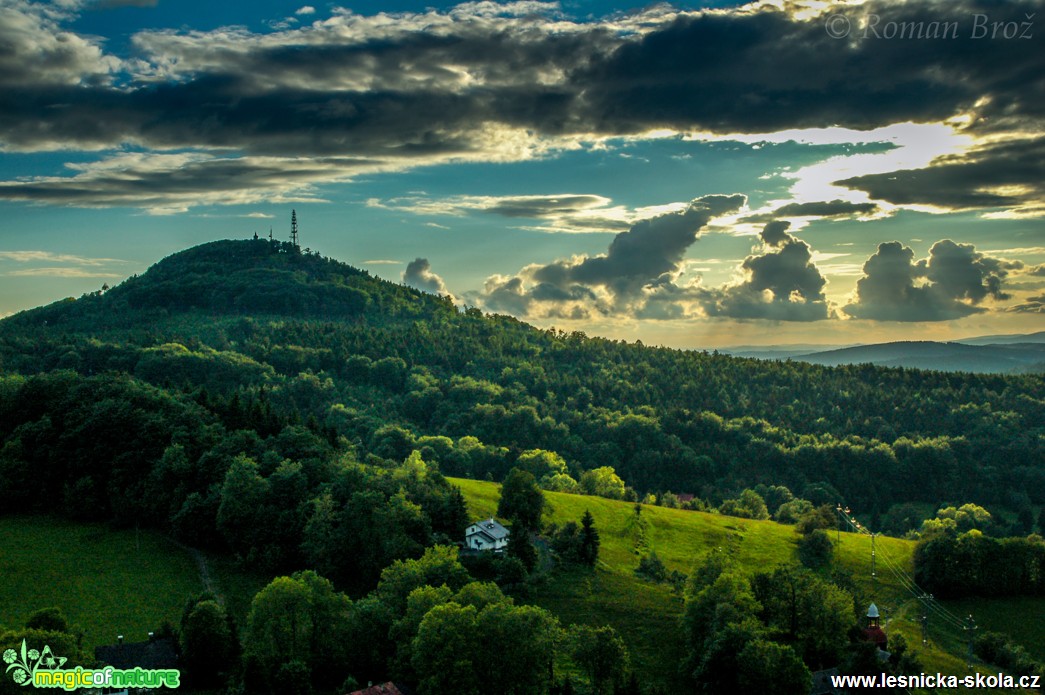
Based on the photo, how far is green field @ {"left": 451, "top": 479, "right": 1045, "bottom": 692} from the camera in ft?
263

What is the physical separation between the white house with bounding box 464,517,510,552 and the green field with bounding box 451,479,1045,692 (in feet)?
24.5

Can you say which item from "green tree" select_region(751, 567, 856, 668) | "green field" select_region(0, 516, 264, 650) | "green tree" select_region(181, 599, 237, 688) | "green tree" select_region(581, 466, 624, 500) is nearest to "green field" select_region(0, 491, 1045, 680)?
"green field" select_region(0, 516, 264, 650)

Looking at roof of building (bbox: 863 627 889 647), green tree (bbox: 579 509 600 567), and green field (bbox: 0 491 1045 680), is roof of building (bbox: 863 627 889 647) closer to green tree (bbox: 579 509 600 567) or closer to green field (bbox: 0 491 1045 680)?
green field (bbox: 0 491 1045 680)

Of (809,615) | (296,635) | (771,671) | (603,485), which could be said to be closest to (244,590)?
(296,635)

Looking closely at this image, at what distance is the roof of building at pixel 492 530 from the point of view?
93.8m

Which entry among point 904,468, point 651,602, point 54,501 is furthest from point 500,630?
point 904,468

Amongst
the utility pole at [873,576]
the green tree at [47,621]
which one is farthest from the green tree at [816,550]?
the green tree at [47,621]

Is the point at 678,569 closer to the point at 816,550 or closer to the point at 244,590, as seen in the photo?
the point at 816,550

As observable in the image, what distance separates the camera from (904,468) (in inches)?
7510

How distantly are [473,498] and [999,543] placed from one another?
2707 inches

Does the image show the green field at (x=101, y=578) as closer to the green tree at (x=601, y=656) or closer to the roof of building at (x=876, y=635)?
the green tree at (x=601, y=656)

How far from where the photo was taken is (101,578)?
273 feet

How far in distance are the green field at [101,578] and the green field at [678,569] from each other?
3420cm

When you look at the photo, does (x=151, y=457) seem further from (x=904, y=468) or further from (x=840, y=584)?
(x=904, y=468)
